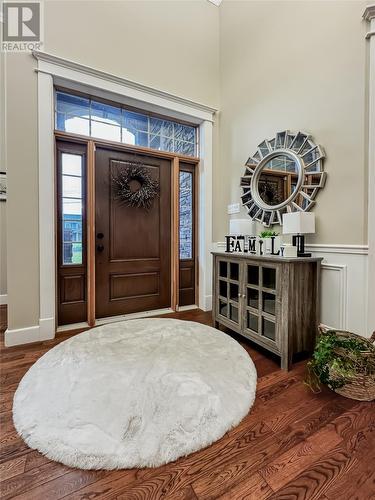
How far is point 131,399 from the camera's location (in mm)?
1427

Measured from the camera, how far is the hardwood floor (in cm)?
95

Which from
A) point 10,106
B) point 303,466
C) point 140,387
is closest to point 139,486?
point 140,387

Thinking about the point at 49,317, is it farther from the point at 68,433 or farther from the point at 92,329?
the point at 68,433

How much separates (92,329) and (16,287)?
0.82 metres

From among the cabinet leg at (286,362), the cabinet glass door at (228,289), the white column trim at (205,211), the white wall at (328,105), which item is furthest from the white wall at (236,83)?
the cabinet glass door at (228,289)

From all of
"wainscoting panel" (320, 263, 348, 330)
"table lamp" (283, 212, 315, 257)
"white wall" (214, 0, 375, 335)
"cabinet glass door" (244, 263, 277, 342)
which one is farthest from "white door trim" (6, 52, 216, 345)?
"wainscoting panel" (320, 263, 348, 330)

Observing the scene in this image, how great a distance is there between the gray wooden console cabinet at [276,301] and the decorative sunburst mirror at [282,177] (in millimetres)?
658

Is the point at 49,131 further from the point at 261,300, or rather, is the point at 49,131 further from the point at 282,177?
the point at 261,300

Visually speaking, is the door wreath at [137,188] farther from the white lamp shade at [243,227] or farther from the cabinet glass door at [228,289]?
the cabinet glass door at [228,289]

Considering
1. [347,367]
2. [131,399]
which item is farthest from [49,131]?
[347,367]

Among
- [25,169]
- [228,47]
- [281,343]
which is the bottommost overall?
[281,343]

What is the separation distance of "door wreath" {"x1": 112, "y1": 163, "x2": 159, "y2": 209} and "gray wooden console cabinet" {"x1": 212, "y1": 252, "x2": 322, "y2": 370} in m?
1.33

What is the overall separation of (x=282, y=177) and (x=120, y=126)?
77.6 inches

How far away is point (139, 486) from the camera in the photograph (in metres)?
0.98
